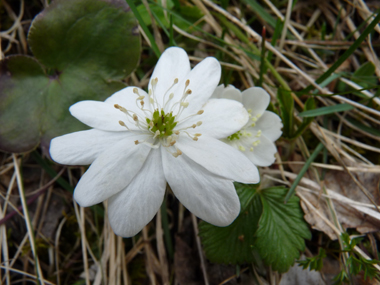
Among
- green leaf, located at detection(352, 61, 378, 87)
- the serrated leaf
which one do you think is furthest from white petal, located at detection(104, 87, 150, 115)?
green leaf, located at detection(352, 61, 378, 87)

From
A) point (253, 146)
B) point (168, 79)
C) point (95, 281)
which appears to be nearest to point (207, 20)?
point (168, 79)

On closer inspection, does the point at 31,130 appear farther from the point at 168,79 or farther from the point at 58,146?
the point at 168,79

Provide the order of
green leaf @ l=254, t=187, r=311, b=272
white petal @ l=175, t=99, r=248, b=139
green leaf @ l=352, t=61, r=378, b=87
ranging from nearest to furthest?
white petal @ l=175, t=99, r=248, b=139 → green leaf @ l=254, t=187, r=311, b=272 → green leaf @ l=352, t=61, r=378, b=87

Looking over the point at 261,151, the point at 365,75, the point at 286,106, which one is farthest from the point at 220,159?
the point at 365,75

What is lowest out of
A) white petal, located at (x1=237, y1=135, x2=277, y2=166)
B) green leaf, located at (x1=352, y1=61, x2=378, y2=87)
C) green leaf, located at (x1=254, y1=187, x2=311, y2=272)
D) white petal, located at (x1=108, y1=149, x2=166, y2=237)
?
green leaf, located at (x1=254, y1=187, x2=311, y2=272)

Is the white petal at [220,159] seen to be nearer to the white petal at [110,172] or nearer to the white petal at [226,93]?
the white petal at [110,172]

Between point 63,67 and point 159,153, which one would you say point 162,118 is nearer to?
point 159,153

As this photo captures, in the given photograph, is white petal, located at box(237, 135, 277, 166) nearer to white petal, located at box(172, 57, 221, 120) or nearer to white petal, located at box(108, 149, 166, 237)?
white petal, located at box(172, 57, 221, 120)
